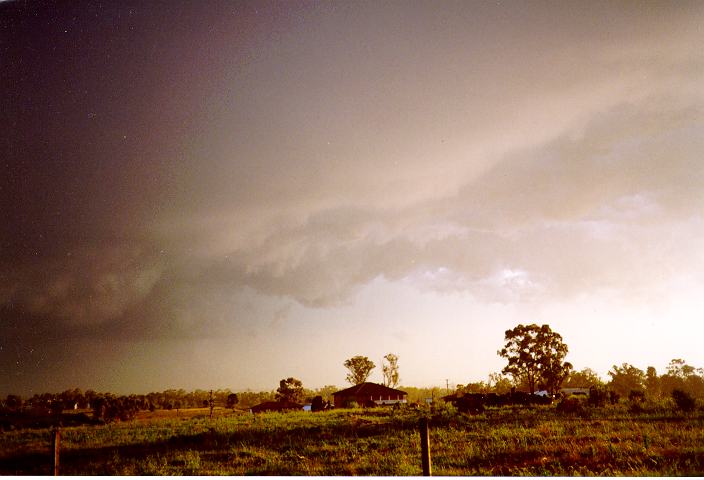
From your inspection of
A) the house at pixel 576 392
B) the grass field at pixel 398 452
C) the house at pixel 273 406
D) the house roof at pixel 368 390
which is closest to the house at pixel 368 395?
the house roof at pixel 368 390

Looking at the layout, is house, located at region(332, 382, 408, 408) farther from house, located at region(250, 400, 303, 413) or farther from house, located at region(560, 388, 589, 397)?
house, located at region(560, 388, 589, 397)

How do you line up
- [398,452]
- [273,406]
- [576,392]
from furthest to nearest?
[576,392] → [273,406] → [398,452]

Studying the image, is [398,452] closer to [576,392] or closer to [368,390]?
[368,390]

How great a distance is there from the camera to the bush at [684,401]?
625 inches

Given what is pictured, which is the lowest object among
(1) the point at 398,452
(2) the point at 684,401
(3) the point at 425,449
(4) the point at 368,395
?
(4) the point at 368,395

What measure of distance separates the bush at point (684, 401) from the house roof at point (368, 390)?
2235cm

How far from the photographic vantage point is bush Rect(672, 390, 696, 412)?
1587 cm

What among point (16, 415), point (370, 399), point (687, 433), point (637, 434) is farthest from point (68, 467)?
point (370, 399)

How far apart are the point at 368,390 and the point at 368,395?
1.78 feet

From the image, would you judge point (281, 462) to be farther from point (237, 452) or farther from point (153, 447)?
point (153, 447)

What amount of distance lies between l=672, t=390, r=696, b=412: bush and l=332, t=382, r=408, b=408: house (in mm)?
20592

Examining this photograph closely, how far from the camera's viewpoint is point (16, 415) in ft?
68.1

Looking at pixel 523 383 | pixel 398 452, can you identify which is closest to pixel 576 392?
pixel 523 383

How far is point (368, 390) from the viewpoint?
119ft
